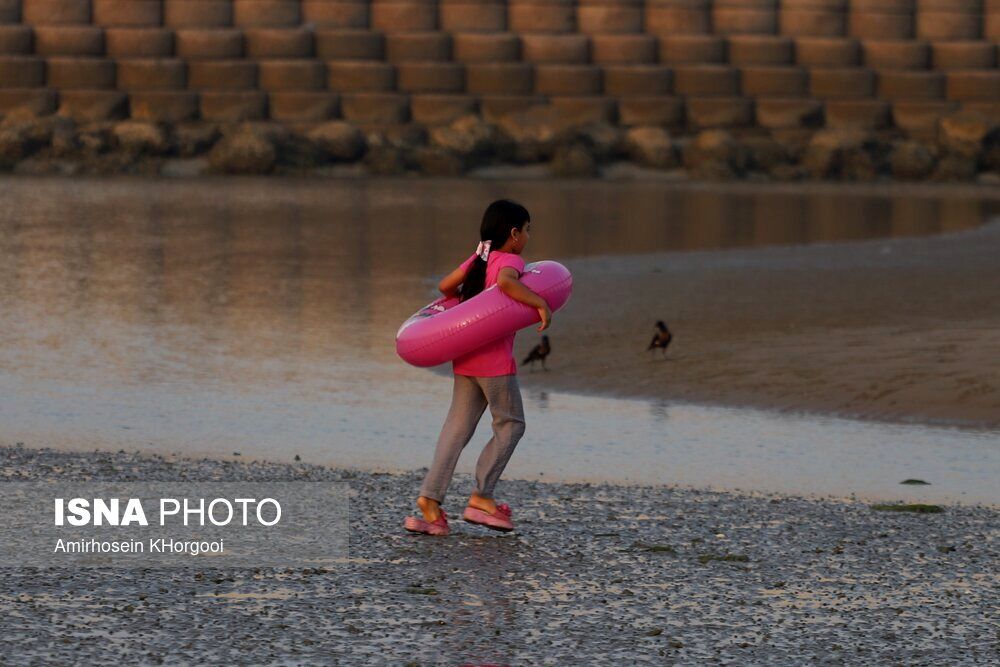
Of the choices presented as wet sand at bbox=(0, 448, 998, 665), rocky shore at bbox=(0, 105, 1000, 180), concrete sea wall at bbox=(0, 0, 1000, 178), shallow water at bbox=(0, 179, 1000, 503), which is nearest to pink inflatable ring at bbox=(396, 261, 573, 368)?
wet sand at bbox=(0, 448, 998, 665)

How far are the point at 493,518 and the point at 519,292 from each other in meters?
0.74

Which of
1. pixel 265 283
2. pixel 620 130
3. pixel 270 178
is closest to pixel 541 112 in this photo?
pixel 620 130

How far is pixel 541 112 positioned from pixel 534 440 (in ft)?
88.1

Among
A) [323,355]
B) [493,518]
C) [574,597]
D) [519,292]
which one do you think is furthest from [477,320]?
[323,355]

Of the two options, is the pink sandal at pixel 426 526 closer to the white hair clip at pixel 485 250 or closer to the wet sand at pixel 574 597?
the wet sand at pixel 574 597

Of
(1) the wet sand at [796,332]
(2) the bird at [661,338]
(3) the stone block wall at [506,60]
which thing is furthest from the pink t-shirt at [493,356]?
(3) the stone block wall at [506,60]

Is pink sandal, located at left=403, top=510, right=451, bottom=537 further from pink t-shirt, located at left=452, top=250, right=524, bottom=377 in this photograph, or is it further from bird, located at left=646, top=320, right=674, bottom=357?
bird, located at left=646, top=320, right=674, bottom=357

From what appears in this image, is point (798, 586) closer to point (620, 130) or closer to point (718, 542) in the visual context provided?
point (718, 542)

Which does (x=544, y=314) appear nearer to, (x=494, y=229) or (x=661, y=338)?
(x=494, y=229)

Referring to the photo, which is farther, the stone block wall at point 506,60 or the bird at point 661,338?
the stone block wall at point 506,60

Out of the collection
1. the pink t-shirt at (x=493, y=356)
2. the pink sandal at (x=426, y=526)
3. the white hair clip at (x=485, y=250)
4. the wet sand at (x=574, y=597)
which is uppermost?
the white hair clip at (x=485, y=250)

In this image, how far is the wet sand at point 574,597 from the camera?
16.0 feet

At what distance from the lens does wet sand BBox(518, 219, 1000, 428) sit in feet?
32.2

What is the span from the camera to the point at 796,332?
12.1m
